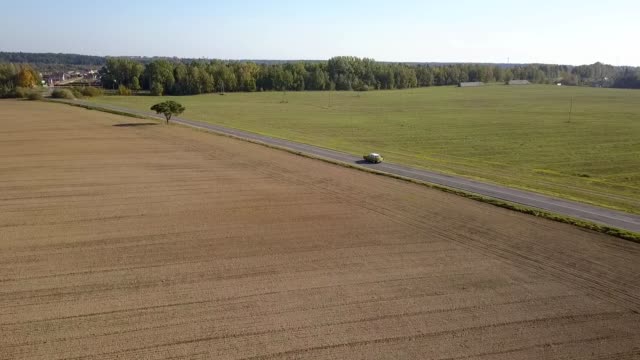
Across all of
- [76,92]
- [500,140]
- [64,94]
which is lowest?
[500,140]

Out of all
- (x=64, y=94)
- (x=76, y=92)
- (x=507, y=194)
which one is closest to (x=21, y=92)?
(x=76, y=92)

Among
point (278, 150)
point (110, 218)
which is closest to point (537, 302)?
point (110, 218)

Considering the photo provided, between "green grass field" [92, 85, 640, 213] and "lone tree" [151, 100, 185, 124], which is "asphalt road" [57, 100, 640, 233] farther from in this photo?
"lone tree" [151, 100, 185, 124]

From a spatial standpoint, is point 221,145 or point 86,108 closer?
point 221,145

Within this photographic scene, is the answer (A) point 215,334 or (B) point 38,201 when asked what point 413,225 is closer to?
(A) point 215,334

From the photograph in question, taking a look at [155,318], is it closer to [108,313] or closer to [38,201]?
[108,313]

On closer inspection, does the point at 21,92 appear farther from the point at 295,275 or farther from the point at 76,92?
the point at 295,275

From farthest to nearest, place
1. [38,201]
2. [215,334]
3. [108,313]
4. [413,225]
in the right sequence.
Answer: [38,201], [413,225], [108,313], [215,334]

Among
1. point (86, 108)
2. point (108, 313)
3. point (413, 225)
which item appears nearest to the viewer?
point (108, 313)
